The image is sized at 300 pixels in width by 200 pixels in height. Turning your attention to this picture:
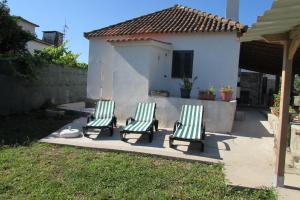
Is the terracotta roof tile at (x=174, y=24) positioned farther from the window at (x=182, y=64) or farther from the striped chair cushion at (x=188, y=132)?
the striped chair cushion at (x=188, y=132)

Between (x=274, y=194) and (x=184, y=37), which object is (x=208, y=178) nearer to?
(x=274, y=194)

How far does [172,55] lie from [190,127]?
17.2 feet

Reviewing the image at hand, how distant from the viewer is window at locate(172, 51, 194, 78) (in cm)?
1451

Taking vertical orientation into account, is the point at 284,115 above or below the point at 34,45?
below

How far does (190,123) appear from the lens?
1091 cm

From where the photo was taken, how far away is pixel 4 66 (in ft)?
45.3

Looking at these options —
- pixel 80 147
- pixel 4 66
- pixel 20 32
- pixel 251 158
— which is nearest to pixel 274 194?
pixel 251 158

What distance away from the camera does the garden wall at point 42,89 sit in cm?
1393

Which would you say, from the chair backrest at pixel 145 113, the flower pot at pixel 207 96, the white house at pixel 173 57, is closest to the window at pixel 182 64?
the white house at pixel 173 57

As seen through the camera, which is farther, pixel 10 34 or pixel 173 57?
pixel 10 34

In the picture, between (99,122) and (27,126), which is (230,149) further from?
(27,126)

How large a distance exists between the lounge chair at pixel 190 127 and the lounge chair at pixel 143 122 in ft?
3.08

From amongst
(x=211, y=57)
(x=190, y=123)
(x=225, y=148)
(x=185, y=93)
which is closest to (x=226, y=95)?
(x=185, y=93)

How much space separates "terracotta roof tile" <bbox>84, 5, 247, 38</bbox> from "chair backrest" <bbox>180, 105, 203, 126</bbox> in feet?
14.0
